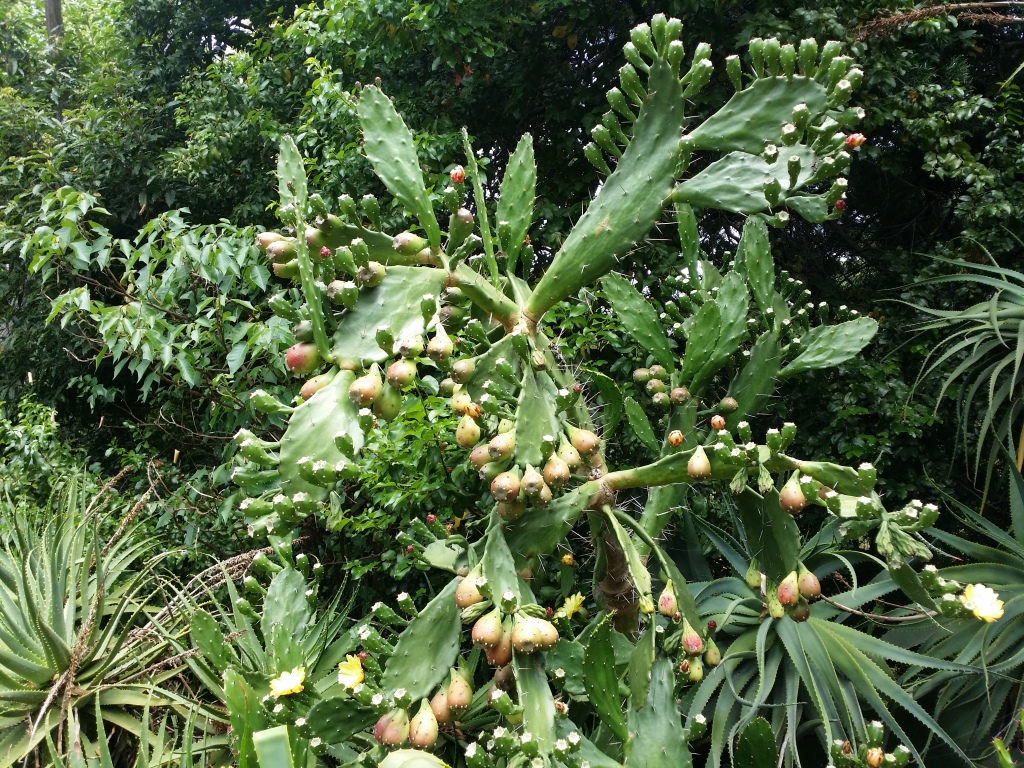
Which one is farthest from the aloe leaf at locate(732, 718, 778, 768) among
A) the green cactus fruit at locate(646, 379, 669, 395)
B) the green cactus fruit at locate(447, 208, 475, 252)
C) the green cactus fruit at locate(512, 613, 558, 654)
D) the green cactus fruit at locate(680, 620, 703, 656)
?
the green cactus fruit at locate(447, 208, 475, 252)

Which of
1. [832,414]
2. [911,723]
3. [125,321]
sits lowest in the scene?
[911,723]

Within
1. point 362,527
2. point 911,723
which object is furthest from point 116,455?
point 911,723

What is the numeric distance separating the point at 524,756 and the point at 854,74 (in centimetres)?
120

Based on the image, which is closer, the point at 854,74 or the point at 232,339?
the point at 854,74

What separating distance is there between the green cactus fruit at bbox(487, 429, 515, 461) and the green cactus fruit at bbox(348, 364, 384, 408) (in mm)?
191

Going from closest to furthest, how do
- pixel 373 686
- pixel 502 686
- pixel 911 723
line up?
pixel 373 686, pixel 502 686, pixel 911 723

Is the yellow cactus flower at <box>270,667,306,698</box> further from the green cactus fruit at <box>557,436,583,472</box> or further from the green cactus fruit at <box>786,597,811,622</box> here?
the green cactus fruit at <box>786,597,811,622</box>

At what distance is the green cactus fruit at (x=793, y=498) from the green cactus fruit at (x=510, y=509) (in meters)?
0.40

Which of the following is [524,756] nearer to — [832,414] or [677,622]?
[677,622]

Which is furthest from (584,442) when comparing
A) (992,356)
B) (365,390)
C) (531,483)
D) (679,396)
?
(992,356)

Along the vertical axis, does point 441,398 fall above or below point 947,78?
below

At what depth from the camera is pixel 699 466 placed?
3.54 ft

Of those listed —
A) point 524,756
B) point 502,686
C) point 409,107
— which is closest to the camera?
point 524,756

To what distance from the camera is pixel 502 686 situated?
113 cm
